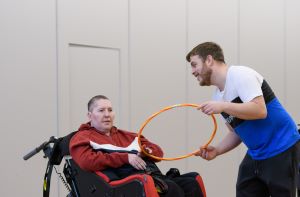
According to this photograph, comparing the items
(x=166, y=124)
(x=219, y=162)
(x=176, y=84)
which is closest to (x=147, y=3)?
(x=176, y=84)

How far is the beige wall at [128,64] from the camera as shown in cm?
338

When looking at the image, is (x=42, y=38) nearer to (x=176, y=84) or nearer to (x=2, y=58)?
(x=2, y=58)

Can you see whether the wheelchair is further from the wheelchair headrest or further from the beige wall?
the beige wall

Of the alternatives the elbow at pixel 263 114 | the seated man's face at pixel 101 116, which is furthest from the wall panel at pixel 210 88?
the elbow at pixel 263 114

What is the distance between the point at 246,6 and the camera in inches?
200

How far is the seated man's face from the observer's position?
2748 mm

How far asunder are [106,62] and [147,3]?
0.72 meters

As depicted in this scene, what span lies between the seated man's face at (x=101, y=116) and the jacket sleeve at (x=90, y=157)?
0.22 meters

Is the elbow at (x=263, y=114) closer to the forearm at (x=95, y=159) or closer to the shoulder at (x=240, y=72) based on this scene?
the shoulder at (x=240, y=72)

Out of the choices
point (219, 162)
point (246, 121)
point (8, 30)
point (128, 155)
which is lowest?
point (219, 162)

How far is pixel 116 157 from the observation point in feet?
8.12

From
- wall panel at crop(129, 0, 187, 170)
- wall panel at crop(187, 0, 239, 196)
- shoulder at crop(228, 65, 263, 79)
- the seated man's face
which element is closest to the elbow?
shoulder at crop(228, 65, 263, 79)

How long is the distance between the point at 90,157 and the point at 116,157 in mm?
152

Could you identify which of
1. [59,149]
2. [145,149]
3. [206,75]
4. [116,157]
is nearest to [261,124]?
[206,75]
